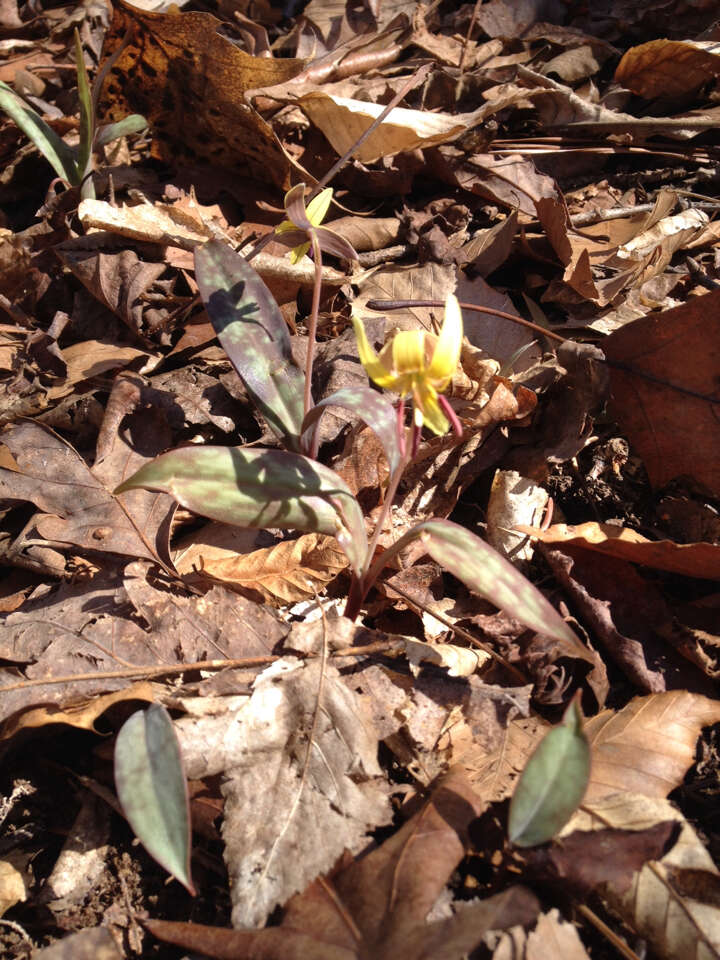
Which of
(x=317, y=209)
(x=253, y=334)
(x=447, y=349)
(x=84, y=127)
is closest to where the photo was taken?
(x=447, y=349)

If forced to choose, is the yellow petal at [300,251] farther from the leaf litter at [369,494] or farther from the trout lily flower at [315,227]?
the leaf litter at [369,494]

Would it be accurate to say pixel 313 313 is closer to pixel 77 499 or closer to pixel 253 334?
pixel 253 334

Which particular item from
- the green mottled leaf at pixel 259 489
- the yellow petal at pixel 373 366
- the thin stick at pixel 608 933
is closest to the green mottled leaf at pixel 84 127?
the green mottled leaf at pixel 259 489

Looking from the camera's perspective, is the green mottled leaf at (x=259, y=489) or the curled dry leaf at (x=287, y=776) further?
the green mottled leaf at (x=259, y=489)

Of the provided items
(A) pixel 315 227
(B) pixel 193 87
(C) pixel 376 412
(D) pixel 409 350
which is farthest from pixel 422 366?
(B) pixel 193 87

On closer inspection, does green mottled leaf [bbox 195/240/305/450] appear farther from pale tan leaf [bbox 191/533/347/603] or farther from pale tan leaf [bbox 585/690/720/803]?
pale tan leaf [bbox 585/690/720/803]

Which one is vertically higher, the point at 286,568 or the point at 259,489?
the point at 259,489
